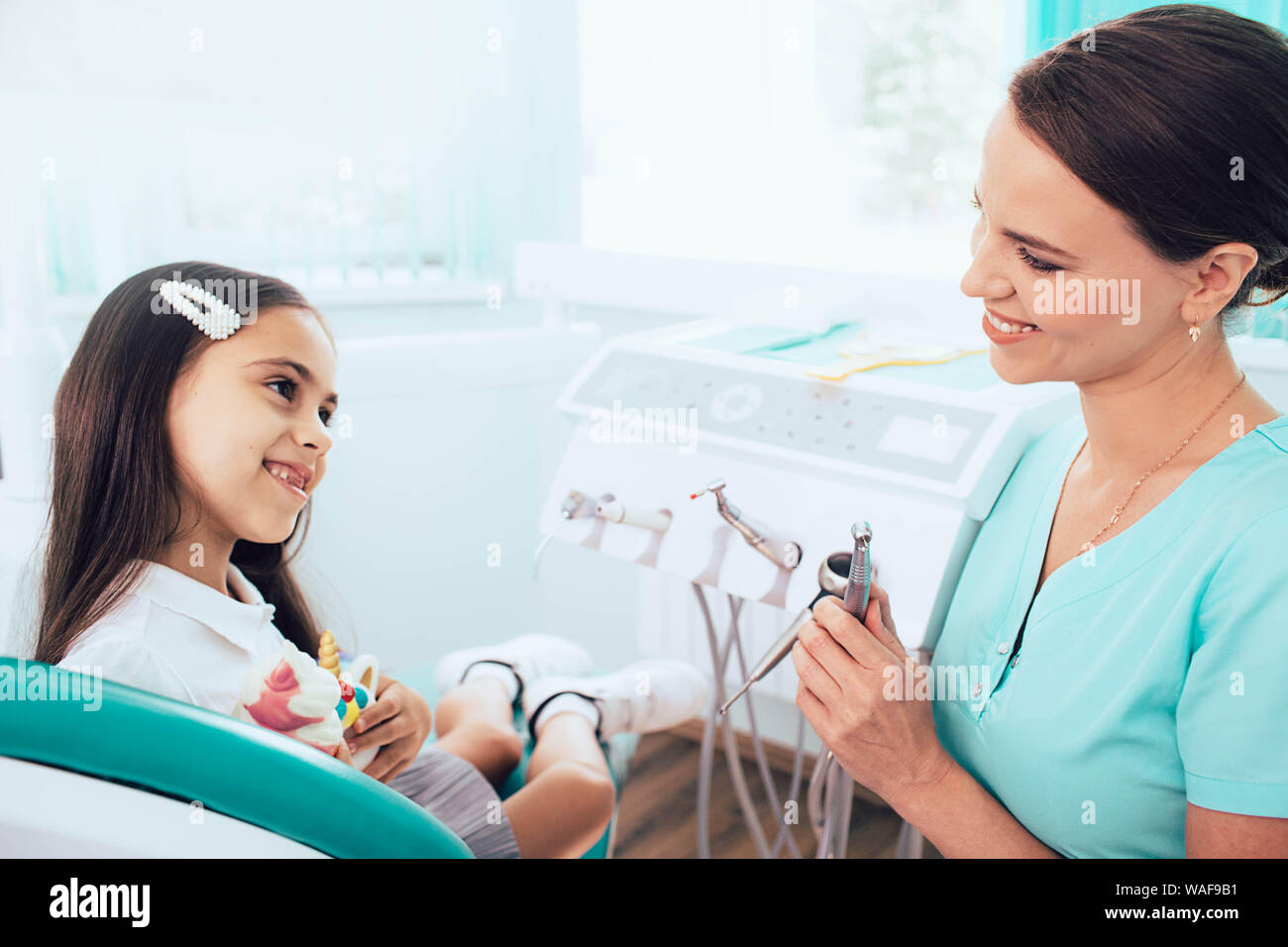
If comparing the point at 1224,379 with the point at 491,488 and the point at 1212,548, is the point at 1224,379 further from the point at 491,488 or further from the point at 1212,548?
the point at 491,488

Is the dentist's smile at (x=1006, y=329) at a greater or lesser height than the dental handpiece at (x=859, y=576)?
greater

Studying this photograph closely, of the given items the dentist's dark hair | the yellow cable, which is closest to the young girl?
the yellow cable

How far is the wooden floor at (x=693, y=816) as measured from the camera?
6.61ft

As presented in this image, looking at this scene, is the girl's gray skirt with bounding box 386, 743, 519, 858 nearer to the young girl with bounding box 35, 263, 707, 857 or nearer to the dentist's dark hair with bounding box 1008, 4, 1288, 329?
the young girl with bounding box 35, 263, 707, 857

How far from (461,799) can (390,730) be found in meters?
0.12

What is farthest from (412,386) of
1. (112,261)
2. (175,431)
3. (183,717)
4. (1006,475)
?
(183,717)

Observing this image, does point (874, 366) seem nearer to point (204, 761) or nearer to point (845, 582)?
point (845, 582)

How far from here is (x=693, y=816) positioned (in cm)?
213

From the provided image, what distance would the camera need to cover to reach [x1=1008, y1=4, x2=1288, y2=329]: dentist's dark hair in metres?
0.81

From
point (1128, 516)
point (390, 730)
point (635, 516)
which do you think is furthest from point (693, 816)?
point (1128, 516)

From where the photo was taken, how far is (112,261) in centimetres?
197

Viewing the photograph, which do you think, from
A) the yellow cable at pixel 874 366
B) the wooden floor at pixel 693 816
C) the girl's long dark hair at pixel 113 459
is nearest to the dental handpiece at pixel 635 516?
the yellow cable at pixel 874 366

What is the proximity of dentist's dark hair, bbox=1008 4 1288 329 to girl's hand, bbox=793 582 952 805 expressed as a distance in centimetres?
39

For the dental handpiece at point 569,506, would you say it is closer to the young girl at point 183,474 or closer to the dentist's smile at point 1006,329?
the young girl at point 183,474
